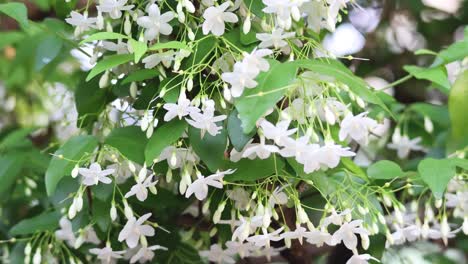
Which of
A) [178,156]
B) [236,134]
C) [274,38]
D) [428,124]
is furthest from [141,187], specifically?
[428,124]

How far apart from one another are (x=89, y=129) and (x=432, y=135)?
2.34 ft

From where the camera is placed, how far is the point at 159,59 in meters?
0.95

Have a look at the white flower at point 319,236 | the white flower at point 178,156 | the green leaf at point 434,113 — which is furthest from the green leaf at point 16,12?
the green leaf at point 434,113

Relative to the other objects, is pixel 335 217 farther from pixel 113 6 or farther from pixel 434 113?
pixel 434 113

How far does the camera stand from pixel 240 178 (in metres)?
0.92

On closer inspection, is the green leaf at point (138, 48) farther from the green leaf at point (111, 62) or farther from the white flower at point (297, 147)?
the white flower at point (297, 147)

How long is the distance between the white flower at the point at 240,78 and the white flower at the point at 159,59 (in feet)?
0.43

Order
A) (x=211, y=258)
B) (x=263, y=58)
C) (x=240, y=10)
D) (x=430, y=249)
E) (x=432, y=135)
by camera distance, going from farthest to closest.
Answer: (x=430, y=249) < (x=432, y=135) < (x=211, y=258) < (x=240, y=10) < (x=263, y=58)

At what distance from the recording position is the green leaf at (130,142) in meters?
0.96

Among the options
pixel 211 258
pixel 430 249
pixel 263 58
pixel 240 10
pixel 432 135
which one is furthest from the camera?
pixel 430 249

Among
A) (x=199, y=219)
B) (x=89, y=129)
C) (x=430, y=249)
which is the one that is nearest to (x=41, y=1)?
(x=89, y=129)

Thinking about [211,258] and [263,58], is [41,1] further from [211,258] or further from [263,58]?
[263,58]

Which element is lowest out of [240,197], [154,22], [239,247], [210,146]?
[239,247]

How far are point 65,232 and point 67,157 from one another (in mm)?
218
